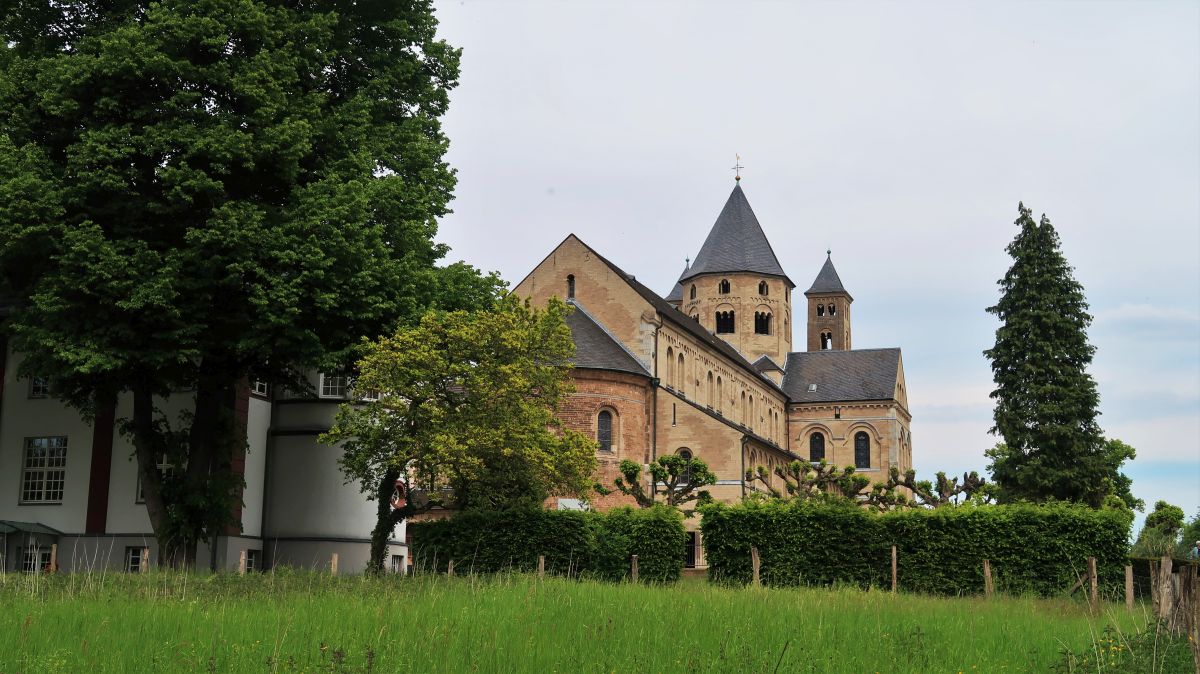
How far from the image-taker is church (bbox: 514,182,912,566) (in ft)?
162

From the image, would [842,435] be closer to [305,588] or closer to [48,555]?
[48,555]

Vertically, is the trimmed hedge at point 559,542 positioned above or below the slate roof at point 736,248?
below

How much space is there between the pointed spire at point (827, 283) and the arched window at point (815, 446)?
17582 millimetres

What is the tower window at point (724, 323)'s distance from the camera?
80.3m

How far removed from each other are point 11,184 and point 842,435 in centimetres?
6496

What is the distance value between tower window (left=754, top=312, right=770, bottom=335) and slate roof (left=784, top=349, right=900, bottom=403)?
4170 millimetres

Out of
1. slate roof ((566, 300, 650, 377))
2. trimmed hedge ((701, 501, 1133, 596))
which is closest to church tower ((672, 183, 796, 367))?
slate roof ((566, 300, 650, 377))

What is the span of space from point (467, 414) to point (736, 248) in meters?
A: 55.6

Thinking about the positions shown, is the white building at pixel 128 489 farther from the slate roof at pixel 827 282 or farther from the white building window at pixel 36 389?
the slate roof at pixel 827 282

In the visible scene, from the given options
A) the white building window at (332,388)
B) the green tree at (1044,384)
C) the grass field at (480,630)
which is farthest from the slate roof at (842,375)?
the grass field at (480,630)

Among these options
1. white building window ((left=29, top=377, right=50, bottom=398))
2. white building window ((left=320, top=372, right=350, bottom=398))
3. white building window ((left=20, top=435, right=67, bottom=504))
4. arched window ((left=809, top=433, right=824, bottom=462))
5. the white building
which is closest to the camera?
the white building

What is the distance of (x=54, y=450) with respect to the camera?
31141 mm

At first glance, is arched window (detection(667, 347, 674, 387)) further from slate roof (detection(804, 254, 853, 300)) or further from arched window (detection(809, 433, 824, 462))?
slate roof (detection(804, 254, 853, 300))

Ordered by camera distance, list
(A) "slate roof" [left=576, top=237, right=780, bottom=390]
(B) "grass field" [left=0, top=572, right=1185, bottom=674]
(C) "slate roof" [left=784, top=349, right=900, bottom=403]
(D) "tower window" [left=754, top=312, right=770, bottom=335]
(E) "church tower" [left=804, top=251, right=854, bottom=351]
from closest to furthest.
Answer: (B) "grass field" [left=0, top=572, right=1185, bottom=674] → (A) "slate roof" [left=576, top=237, right=780, bottom=390] → (D) "tower window" [left=754, top=312, right=770, bottom=335] → (C) "slate roof" [left=784, top=349, right=900, bottom=403] → (E) "church tower" [left=804, top=251, right=854, bottom=351]
